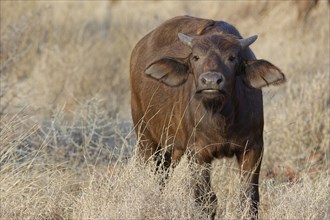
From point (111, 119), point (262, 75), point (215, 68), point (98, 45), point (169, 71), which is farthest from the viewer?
point (98, 45)

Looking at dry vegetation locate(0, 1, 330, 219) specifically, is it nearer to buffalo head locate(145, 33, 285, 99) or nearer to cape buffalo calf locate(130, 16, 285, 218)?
cape buffalo calf locate(130, 16, 285, 218)

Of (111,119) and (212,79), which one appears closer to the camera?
(212,79)

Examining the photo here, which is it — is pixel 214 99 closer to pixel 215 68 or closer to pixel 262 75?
pixel 215 68

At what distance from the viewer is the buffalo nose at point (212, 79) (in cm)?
660

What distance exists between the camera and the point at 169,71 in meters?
7.35

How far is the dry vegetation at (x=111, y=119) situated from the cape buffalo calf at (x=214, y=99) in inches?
9.9

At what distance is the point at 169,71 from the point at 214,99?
585mm

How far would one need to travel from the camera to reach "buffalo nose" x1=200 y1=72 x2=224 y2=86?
260 inches

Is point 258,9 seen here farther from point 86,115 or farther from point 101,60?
point 86,115

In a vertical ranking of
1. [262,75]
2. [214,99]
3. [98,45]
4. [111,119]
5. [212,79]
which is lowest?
[98,45]

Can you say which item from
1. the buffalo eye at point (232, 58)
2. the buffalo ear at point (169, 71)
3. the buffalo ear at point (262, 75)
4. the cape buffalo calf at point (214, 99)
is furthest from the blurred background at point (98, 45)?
the buffalo eye at point (232, 58)

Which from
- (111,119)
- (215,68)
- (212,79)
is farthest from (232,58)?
(111,119)

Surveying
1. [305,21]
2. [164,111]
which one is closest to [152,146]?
[164,111]

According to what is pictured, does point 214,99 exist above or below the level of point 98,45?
above
